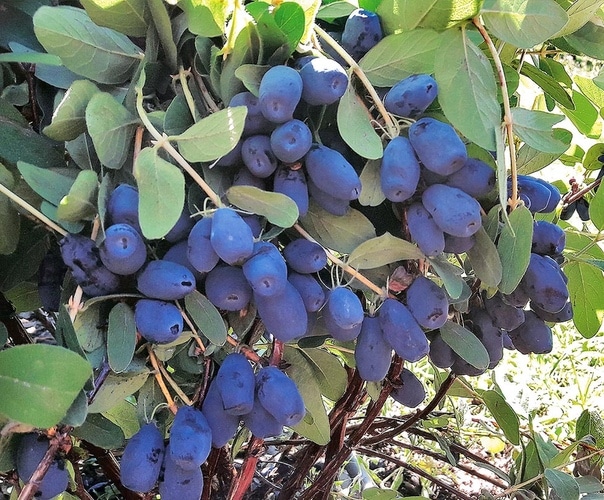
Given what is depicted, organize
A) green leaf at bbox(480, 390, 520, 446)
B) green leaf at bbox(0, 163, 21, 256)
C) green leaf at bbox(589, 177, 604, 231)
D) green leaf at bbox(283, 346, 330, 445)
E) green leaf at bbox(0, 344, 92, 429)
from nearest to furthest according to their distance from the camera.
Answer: green leaf at bbox(0, 344, 92, 429) < green leaf at bbox(0, 163, 21, 256) < green leaf at bbox(283, 346, 330, 445) < green leaf at bbox(589, 177, 604, 231) < green leaf at bbox(480, 390, 520, 446)

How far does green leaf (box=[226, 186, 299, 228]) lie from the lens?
432 mm

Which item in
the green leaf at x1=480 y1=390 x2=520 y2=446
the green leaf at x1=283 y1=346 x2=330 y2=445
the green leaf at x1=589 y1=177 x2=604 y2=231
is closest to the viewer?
the green leaf at x1=283 y1=346 x2=330 y2=445

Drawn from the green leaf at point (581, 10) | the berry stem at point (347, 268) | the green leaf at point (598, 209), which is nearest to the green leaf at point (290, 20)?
the berry stem at point (347, 268)

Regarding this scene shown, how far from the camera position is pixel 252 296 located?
474mm

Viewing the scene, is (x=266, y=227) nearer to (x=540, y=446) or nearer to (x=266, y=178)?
(x=266, y=178)

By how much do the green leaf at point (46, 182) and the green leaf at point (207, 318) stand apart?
112mm

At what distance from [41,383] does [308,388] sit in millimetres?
276

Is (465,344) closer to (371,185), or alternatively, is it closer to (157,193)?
(371,185)

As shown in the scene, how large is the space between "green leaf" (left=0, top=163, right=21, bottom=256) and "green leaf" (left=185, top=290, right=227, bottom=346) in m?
0.14

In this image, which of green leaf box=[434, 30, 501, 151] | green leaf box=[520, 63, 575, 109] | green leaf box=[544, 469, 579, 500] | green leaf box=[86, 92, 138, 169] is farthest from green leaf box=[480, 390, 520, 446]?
green leaf box=[86, 92, 138, 169]

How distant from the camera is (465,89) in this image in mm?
470

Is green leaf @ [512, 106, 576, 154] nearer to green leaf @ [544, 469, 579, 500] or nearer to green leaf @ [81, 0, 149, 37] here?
green leaf @ [81, 0, 149, 37]

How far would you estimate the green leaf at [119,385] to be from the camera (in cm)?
51

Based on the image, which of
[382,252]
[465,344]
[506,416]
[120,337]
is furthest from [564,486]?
[120,337]
